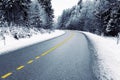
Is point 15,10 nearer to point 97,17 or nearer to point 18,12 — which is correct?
point 18,12

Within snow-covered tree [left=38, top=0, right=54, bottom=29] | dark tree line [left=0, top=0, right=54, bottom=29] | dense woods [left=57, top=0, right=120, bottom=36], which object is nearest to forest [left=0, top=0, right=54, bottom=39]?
dark tree line [left=0, top=0, right=54, bottom=29]

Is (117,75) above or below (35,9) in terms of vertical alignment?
below

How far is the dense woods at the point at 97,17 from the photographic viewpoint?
46.8m

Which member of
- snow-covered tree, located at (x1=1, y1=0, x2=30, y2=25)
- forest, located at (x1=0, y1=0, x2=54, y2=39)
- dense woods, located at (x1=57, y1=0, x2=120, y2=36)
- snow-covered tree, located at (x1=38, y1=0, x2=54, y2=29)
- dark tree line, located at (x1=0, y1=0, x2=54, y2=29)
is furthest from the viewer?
snow-covered tree, located at (x1=38, y1=0, x2=54, y2=29)

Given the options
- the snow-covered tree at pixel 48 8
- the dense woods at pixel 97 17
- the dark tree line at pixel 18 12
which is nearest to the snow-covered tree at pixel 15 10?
the dark tree line at pixel 18 12

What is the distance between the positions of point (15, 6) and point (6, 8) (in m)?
1.74

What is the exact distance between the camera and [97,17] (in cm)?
6662

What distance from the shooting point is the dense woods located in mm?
46844

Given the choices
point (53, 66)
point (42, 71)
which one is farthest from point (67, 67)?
point (42, 71)

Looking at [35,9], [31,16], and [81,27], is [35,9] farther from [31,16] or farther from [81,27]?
[81,27]

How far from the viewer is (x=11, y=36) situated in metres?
24.7

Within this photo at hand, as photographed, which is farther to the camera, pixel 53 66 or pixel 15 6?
pixel 15 6

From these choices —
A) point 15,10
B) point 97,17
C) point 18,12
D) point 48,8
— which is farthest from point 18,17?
point 97,17

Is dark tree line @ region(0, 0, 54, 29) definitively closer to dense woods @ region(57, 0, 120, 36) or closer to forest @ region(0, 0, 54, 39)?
forest @ region(0, 0, 54, 39)
